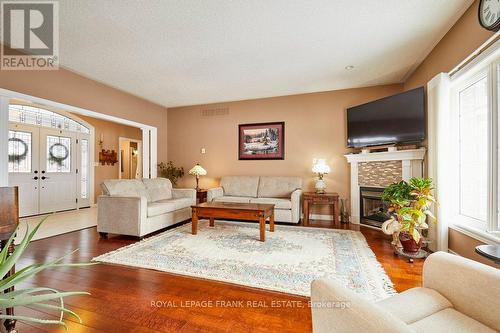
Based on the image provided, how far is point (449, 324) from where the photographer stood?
1029 mm

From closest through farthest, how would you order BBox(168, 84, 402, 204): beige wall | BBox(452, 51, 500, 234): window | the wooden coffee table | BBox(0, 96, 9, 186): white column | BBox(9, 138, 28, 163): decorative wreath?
BBox(452, 51, 500, 234): window → BBox(0, 96, 9, 186): white column → the wooden coffee table → BBox(168, 84, 402, 204): beige wall → BBox(9, 138, 28, 163): decorative wreath

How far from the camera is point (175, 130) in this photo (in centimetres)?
626

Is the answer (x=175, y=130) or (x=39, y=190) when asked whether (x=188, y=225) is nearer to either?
(x=175, y=130)

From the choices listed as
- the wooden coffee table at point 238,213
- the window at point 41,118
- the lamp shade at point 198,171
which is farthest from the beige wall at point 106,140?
the wooden coffee table at point 238,213

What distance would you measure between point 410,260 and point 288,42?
9.64 ft

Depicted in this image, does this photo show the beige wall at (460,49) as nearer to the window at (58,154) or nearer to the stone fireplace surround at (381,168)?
the stone fireplace surround at (381,168)

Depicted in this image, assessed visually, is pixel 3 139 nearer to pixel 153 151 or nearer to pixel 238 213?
pixel 153 151

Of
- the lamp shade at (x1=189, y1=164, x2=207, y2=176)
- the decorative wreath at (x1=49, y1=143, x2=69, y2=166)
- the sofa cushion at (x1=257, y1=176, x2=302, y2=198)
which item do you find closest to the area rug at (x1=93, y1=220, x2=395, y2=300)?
the sofa cushion at (x1=257, y1=176, x2=302, y2=198)

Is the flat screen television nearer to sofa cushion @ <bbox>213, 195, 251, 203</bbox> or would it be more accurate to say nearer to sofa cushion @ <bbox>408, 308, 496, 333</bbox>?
sofa cushion @ <bbox>213, 195, 251, 203</bbox>

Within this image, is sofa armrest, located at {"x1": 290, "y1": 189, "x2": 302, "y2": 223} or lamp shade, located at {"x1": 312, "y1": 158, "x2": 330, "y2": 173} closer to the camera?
sofa armrest, located at {"x1": 290, "y1": 189, "x2": 302, "y2": 223}

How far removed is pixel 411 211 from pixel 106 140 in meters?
7.29

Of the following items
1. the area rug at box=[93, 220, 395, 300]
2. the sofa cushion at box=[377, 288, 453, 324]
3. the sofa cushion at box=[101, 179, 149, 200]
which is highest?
the sofa cushion at box=[101, 179, 149, 200]

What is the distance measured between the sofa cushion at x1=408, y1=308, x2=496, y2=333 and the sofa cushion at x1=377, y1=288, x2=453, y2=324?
24 mm

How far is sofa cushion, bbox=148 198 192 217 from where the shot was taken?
12.1 feet
